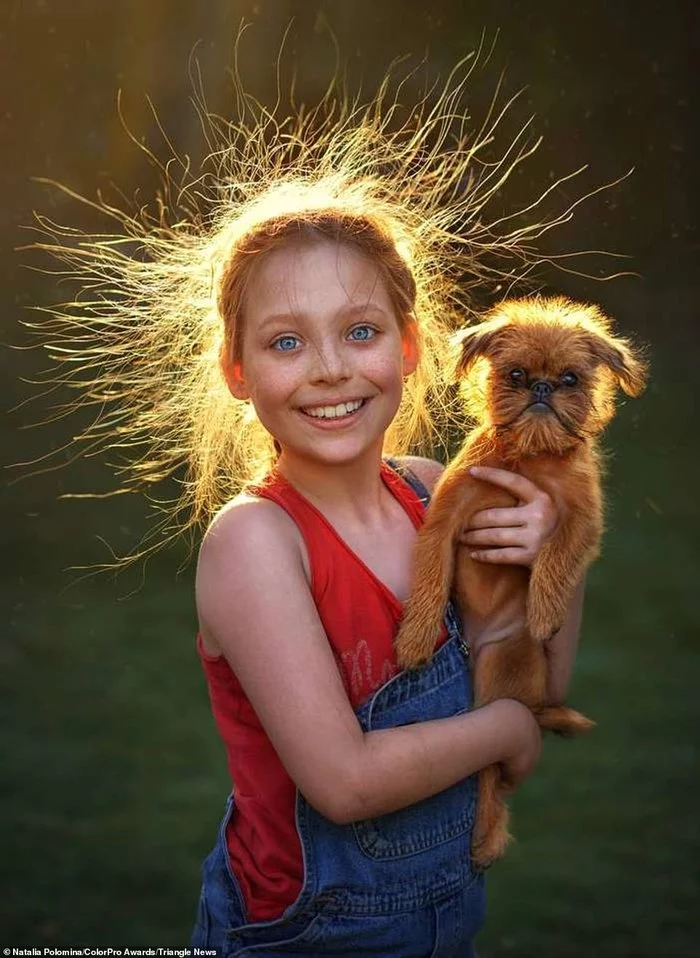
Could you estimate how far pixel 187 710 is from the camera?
502cm

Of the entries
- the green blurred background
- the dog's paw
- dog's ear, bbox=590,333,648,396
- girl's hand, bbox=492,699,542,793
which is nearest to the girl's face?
dog's ear, bbox=590,333,648,396

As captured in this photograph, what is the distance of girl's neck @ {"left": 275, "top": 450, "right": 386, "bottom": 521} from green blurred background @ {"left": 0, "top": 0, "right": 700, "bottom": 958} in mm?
1894

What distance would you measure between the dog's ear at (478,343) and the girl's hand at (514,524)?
191 mm

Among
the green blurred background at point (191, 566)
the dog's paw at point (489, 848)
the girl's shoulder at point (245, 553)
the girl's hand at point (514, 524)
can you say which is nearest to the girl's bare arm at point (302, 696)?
the girl's shoulder at point (245, 553)

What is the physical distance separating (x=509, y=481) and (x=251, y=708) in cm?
60

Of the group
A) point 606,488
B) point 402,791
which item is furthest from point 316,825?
point 606,488

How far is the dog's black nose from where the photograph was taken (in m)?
2.24

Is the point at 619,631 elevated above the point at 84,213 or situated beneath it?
situated beneath

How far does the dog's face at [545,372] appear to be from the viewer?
2246mm

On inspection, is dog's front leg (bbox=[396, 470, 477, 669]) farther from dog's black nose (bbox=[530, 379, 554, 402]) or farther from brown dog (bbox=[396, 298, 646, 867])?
dog's black nose (bbox=[530, 379, 554, 402])

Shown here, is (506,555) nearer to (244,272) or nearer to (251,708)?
(251,708)

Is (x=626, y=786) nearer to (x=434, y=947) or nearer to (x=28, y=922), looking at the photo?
(x=28, y=922)

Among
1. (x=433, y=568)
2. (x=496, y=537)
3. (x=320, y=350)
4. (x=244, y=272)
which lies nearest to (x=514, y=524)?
(x=496, y=537)

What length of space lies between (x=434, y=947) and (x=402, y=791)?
0.33 meters
